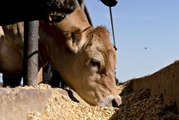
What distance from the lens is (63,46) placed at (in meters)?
5.09

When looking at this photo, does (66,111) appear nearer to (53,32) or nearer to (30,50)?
(30,50)

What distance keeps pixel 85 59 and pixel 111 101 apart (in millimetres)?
512

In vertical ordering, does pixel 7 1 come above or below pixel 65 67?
above

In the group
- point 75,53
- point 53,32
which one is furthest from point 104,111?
point 53,32

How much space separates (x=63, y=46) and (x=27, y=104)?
1.85m

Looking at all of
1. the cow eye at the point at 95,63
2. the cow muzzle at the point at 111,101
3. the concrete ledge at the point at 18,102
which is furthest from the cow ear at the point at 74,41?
the concrete ledge at the point at 18,102

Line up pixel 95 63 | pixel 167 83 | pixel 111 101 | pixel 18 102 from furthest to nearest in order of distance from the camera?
pixel 95 63
pixel 111 101
pixel 167 83
pixel 18 102

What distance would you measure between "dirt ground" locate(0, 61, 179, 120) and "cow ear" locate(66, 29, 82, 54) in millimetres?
894

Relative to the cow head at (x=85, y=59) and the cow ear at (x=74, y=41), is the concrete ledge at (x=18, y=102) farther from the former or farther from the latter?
the cow ear at (x=74, y=41)

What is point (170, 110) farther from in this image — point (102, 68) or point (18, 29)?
point (18, 29)

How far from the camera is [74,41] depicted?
16.7ft

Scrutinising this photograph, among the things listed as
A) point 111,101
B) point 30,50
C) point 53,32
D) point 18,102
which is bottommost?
point 111,101

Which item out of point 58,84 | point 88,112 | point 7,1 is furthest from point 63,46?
point 7,1

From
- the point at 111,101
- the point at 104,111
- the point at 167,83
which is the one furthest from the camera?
the point at 111,101
